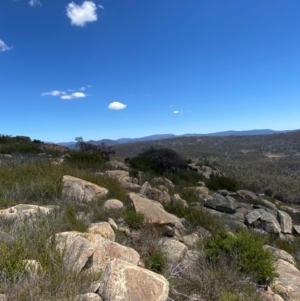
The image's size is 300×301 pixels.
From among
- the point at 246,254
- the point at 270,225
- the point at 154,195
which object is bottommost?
the point at 270,225

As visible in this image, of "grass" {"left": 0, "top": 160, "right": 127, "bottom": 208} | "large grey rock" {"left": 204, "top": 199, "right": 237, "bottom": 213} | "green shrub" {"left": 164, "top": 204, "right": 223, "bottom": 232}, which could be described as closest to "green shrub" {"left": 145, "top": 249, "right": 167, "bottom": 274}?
"green shrub" {"left": 164, "top": 204, "right": 223, "bottom": 232}

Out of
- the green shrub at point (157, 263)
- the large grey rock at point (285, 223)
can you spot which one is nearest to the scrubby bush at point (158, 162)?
the large grey rock at point (285, 223)

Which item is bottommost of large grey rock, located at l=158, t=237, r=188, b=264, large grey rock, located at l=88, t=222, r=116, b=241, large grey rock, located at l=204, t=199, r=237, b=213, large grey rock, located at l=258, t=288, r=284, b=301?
large grey rock, located at l=204, t=199, r=237, b=213

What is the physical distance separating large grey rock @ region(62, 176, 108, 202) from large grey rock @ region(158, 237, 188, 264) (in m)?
2.13

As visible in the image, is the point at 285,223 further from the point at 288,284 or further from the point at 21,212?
the point at 21,212

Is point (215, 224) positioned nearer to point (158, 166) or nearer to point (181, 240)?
point (181, 240)

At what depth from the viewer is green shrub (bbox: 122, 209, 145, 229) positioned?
5.21 metres

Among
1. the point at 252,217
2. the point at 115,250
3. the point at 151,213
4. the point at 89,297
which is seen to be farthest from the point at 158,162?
the point at 89,297

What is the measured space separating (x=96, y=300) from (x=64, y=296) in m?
0.28

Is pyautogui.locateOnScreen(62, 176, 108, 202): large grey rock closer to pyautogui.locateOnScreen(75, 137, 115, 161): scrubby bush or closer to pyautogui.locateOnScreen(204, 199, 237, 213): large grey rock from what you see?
pyautogui.locateOnScreen(204, 199, 237, 213): large grey rock

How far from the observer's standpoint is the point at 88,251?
342cm

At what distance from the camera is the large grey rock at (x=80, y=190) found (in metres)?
6.20

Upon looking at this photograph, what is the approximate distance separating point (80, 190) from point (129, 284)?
3.81 metres

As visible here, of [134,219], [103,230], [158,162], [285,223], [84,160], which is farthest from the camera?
[158,162]
